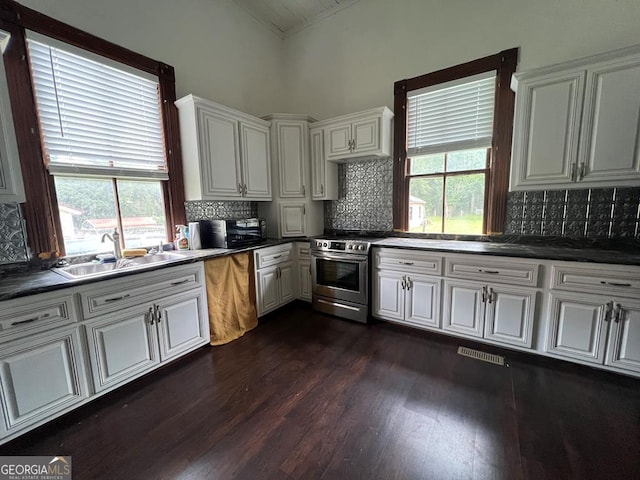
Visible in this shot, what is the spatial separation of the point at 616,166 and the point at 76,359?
3992 mm

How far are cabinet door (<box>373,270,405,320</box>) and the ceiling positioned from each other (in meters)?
3.34

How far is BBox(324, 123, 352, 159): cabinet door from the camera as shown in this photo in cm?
311

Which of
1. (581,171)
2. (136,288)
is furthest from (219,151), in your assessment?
(581,171)

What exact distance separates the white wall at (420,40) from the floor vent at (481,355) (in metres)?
2.64

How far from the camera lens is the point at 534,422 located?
1551 millimetres

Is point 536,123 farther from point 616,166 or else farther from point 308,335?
point 308,335

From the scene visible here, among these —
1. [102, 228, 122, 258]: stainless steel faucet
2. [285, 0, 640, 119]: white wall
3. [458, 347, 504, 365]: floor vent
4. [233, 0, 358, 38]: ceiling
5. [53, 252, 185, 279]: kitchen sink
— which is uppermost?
[233, 0, 358, 38]: ceiling

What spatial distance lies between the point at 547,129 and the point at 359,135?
5.58 ft

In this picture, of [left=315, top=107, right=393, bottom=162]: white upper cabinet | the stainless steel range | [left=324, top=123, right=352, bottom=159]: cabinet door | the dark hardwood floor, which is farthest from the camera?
[left=324, top=123, right=352, bottom=159]: cabinet door

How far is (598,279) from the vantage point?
1.88 m

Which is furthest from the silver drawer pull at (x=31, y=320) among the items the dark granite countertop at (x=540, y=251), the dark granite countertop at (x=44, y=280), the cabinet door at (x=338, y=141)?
the cabinet door at (x=338, y=141)

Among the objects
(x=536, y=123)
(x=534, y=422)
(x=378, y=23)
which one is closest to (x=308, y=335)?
(x=534, y=422)

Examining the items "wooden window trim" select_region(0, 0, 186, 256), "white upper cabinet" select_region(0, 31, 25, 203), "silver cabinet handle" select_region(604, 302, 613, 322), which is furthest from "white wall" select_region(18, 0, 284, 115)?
"silver cabinet handle" select_region(604, 302, 613, 322)

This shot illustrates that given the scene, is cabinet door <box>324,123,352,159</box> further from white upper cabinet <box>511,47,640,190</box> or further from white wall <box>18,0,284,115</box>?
white upper cabinet <box>511,47,640,190</box>
